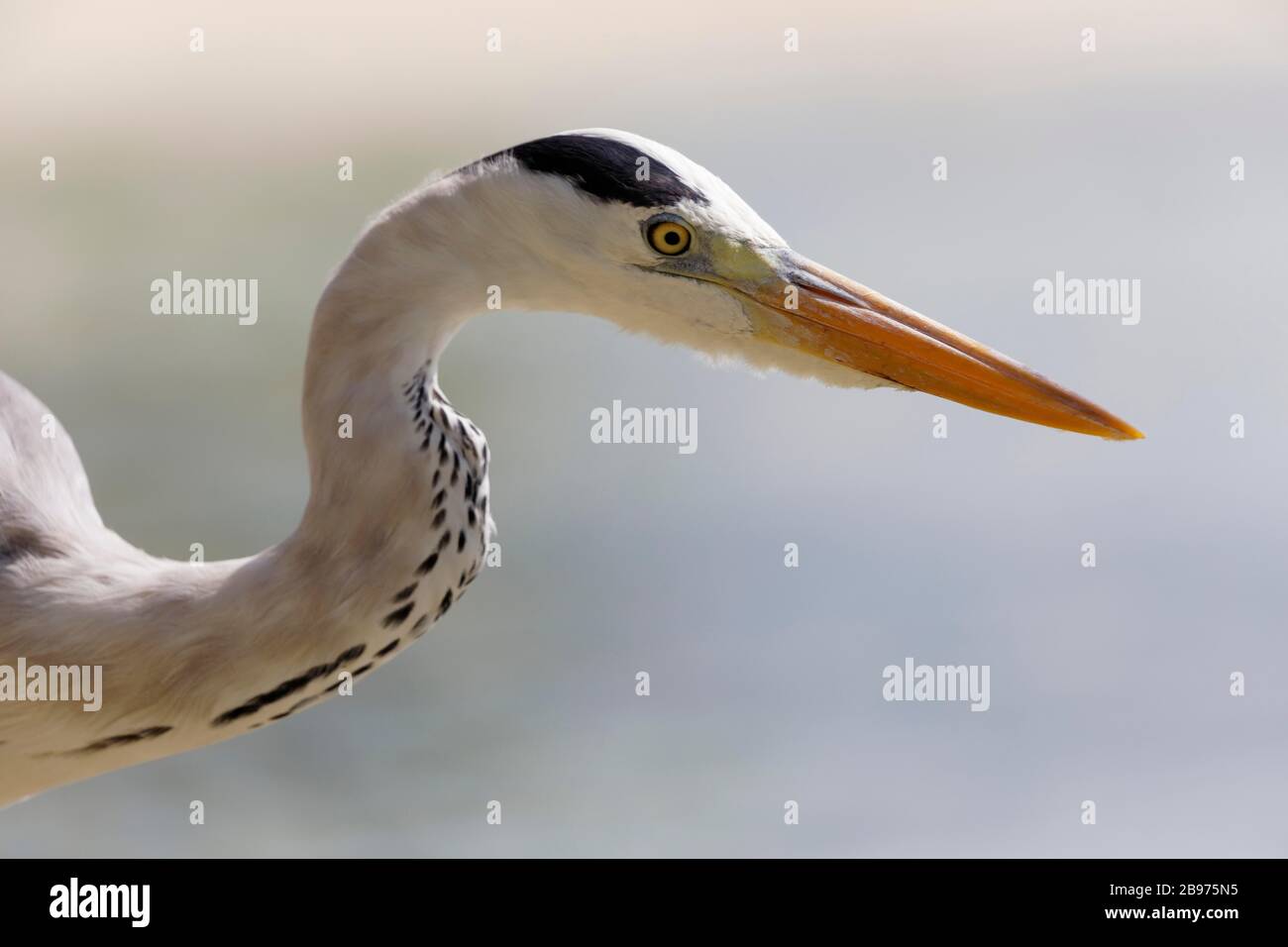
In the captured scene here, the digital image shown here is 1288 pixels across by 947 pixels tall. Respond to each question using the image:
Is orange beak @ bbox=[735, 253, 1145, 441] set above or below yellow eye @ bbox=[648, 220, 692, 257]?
below

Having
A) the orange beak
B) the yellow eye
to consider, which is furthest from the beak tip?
the yellow eye

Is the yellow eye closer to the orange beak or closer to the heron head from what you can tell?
the heron head

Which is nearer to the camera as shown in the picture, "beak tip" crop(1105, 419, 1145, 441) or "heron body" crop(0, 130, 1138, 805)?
"heron body" crop(0, 130, 1138, 805)

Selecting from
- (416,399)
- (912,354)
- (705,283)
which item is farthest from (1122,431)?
(416,399)

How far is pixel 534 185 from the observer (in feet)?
4.31

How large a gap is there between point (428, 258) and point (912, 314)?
1.69ft

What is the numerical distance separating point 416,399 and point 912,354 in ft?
1.70

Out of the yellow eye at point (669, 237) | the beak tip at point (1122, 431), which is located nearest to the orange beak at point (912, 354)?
the beak tip at point (1122, 431)

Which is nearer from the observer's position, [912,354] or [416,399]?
[416,399]

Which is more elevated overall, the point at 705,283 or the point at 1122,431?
the point at 705,283

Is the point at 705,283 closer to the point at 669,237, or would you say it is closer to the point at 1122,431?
the point at 669,237

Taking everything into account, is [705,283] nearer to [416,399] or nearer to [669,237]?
[669,237]

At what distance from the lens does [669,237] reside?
4.43 feet

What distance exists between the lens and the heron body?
4.29ft
